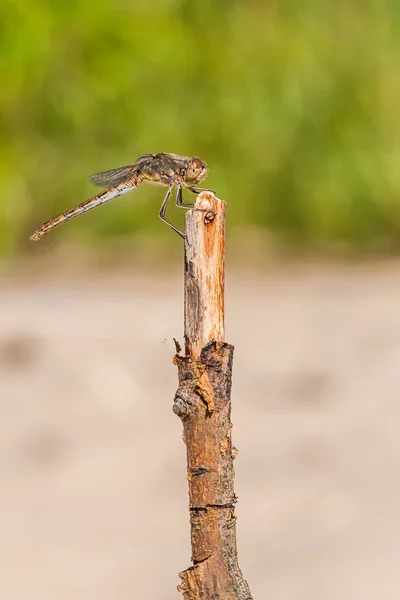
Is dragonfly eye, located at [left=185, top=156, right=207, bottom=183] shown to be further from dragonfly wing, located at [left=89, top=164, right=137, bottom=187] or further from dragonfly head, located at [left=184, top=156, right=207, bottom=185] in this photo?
dragonfly wing, located at [left=89, top=164, right=137, bottom=187]

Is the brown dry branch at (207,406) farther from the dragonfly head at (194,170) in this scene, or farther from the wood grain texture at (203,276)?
the dragonfly head at (194,170)

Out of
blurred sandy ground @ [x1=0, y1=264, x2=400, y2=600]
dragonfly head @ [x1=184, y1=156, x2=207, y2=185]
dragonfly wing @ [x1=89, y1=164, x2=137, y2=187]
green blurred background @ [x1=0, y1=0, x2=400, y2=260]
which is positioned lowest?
dragonfly head @ [x1=184, y1=156, x2=207, y2=185]

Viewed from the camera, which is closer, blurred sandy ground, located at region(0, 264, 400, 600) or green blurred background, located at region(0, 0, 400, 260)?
blurred sandy ground, located at region(0, 264, 400, 600)

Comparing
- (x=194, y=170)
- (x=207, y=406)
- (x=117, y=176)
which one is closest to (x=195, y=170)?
(x=194, y=170)

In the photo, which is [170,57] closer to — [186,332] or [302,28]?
[302,28]

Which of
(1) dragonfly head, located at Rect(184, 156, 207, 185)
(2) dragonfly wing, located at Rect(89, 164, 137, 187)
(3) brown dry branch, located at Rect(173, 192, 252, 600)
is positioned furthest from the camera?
(2) dragonfly wing, located at Rect(89, 164, 137, 187)

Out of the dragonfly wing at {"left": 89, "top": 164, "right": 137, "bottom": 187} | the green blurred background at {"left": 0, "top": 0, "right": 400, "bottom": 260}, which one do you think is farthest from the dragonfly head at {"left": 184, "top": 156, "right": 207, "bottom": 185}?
the green blurred background at {"left": 0, "top": 0, "right": 400, "bottom": 260}

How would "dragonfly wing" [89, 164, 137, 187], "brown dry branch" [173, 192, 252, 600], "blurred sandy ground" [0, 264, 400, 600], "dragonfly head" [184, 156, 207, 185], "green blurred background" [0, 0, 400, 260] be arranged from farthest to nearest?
"green blurred background" [0, 0, 400, 260] → "blurred sandy ground" [0, 264, 400, 600] → "dragonfly wing" [89, 164, 137, 187] → "dragonfly head" [184, 156, 207, 185] → "brown dry branch" [173, 192, 252, 600]

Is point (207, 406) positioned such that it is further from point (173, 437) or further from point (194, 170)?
point (173, 437)
